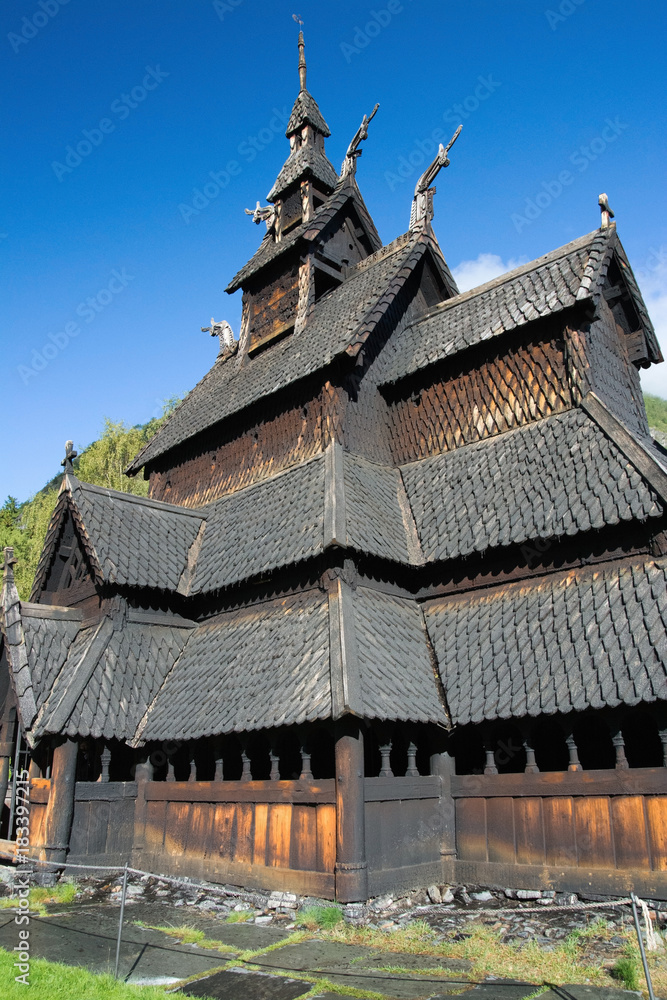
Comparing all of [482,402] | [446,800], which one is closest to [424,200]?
[482,402]

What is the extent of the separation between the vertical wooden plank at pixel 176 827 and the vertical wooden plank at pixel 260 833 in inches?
70.4

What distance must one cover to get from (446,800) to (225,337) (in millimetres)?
15525

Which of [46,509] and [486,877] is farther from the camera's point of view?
[46,509]

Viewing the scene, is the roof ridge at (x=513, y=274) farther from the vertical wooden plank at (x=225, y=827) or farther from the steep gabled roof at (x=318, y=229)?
the vertical wooden plank at (x=225, y=827)

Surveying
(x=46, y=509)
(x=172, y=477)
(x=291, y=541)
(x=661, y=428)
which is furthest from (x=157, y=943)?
(x=661, y=428)

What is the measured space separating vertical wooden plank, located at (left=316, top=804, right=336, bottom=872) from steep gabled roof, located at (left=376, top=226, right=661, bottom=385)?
8.69m

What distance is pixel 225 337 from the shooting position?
2225 centimetres

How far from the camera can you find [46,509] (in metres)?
36.2

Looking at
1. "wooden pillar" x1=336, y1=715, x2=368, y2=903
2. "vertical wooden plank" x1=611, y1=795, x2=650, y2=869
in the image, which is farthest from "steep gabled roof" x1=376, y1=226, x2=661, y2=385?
"vertical wooden plank" x1=611, y1=795, x2=650, y2=869

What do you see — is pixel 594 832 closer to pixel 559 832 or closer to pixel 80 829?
pixel 559 832

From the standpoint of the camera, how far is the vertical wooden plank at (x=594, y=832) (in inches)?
355

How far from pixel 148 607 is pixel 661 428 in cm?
10372

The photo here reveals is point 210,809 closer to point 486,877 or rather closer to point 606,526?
point 486,877

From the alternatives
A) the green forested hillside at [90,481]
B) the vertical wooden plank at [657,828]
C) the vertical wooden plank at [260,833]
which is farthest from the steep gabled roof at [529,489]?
the green forested hillside at [90,481]
